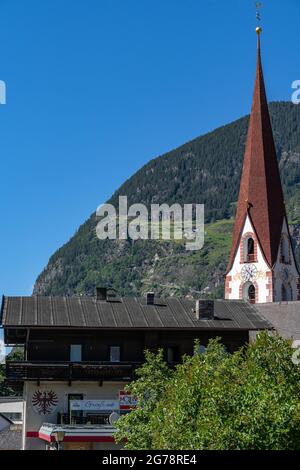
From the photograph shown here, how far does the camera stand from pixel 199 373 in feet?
122

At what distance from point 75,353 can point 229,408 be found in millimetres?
25566

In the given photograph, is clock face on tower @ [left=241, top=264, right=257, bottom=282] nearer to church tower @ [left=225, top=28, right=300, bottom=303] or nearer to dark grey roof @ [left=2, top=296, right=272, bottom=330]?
church tower @ [left=225, top=28, right=300, bottom=303]

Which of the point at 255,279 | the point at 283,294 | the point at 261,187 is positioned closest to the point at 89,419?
the point at 255,279

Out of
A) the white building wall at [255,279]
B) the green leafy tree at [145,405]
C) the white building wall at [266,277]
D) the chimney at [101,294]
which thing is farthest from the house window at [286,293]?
the green leafy tree at [145,405]

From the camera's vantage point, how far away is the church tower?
82.9 metres

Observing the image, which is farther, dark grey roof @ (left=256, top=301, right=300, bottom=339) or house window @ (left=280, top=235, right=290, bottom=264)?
house window @ (left=280, top=235, right=290, bottom=264)

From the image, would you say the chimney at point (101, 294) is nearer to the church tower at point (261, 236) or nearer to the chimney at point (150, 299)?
the chimney at point (150, 299)

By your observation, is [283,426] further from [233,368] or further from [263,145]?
[263,145]

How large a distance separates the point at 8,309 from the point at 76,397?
20.2ft

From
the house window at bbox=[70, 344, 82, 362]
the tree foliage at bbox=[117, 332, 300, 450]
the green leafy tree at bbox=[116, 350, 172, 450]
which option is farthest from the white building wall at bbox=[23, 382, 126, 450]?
the tree foliage at bbox=[117, 332, 300, 450]

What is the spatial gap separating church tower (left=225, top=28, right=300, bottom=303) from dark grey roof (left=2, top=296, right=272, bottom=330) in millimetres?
19459

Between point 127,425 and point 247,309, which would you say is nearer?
point 127,425

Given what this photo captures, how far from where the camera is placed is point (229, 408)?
32688mm
